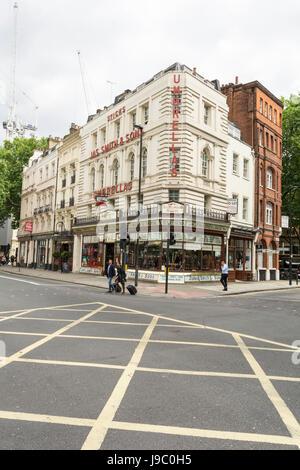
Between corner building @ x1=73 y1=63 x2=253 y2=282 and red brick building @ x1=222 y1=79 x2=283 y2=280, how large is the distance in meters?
4.87

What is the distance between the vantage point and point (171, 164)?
24141mm

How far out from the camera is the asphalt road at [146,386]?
304 centimetres

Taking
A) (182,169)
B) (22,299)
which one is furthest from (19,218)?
(22,299)

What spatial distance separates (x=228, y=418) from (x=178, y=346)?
2.91 meters

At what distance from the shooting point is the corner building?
24.0 m

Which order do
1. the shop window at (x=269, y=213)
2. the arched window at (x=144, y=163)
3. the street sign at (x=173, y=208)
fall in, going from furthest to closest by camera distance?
1. the shop window at (x=269, y=213)
2. the arched window at (x=144, y=163)
3. the street sign at (x=173, y=208)

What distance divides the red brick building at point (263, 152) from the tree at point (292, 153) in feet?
15.7

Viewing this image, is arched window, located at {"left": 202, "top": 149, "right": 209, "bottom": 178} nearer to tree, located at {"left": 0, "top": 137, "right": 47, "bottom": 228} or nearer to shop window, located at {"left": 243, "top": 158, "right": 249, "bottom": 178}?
shop window, located at {"left": 243, "top": 158, "right": 249, "bottom": 178}

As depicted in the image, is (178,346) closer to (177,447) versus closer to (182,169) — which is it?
(177,447)

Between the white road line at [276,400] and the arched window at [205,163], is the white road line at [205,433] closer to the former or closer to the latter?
the white road line at [276,400]

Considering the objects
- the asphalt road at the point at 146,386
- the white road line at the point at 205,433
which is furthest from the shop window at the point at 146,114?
the white road line at the point at 205,433

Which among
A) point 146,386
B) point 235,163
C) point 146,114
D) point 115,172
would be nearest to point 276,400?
point 146,386

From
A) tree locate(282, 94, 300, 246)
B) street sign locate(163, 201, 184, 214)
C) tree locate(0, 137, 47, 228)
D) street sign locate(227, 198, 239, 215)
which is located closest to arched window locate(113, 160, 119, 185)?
street sign locate(163, 201, 184, 214)

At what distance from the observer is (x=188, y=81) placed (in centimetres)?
2500
